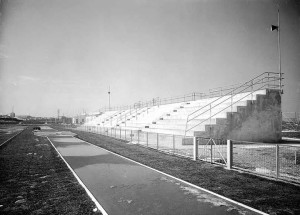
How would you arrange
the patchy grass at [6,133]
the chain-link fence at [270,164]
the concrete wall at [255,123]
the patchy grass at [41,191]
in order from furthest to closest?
the patchy grass at [6,133]
the concrete wall at [255,123]
the chain-link fence at [270,164]
the patchy grass at [41,191]

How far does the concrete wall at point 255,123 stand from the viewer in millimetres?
18594

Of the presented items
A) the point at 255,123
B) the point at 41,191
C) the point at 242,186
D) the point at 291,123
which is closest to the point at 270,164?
the point at 242,186

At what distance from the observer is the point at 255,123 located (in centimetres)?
1970

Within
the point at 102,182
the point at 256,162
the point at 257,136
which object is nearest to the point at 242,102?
the point at 257,136

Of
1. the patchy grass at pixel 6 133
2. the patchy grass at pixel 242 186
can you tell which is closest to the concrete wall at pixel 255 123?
the patchy grass at pixel 242 186

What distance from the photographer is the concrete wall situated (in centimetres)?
1859

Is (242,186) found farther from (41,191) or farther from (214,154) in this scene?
(41,191)

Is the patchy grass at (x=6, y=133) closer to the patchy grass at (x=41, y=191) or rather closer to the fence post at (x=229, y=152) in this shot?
the patchy grass at (x=41, y=191)

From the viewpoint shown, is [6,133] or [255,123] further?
[6,133]

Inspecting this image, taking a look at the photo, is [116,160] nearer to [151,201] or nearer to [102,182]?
[102,182]

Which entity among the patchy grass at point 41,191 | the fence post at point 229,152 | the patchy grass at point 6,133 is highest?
the fence post at point 229,152

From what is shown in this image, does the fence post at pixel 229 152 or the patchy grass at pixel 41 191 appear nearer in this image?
the patchy grass at pixel 41 191

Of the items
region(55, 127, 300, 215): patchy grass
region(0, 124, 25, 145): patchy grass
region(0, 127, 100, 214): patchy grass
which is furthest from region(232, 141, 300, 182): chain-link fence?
region(0, 124, 25, 145): patchy grass

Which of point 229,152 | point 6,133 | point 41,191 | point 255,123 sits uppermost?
point 255,123
